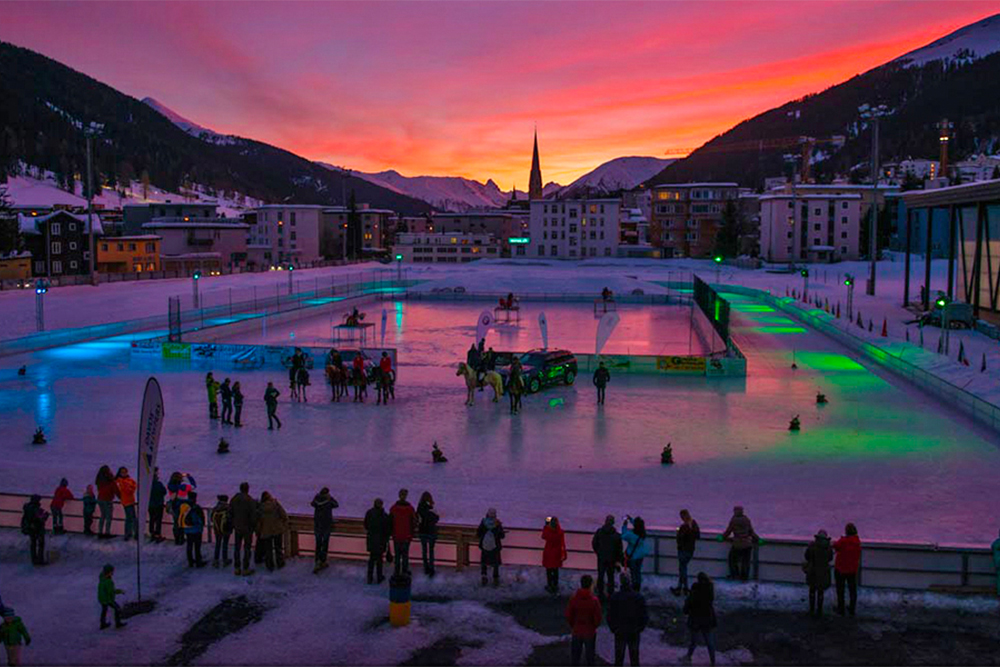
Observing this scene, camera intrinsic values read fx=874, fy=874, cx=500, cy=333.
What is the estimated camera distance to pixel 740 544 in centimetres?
1202

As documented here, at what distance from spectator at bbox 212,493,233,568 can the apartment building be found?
439 ft

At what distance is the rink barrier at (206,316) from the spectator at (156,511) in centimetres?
2746

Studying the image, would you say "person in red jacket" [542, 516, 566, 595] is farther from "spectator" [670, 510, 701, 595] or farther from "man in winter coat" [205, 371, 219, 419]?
"man in winter coat" [205, 371, 219, 419]

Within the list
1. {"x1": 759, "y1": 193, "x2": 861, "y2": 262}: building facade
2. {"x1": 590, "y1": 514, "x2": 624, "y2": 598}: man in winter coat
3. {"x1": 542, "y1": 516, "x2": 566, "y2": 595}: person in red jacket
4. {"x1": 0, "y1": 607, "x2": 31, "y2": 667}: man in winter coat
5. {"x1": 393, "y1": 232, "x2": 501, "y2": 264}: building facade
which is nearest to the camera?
{"x1": 0, "y1": 607, "x2": 31, "y2": 667}: man in winter coat

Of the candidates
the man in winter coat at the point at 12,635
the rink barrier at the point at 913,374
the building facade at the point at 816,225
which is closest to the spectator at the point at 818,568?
the man in winter coat at the point at 12,635

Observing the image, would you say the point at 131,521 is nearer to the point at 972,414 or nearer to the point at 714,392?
the point at 714,392

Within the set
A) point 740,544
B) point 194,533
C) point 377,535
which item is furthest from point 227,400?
point 740,544

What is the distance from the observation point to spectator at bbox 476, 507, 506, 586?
1211cm

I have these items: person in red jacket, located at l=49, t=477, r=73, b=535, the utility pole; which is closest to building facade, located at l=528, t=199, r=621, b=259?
the utility pole

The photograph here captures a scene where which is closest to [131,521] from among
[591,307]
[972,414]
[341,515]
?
[341,515]

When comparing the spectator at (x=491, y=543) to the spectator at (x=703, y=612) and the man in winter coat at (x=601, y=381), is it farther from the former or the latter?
the man in winter coat at (x=601, y=381)

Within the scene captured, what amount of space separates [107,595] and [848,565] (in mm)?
9319

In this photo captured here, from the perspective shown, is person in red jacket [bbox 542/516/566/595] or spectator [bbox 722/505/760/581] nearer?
person in red jacket [bbox 542/516/566/595]

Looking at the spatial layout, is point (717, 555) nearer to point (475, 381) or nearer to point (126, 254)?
point (475, 381)
